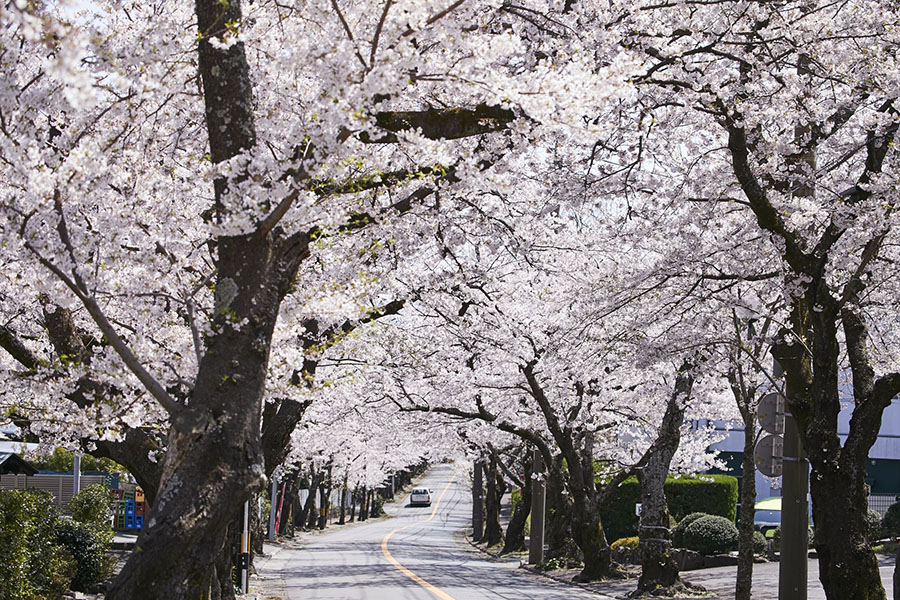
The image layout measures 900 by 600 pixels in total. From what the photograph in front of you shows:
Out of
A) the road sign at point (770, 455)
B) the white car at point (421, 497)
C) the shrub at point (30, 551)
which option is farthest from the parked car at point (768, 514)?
the white car at point (421, 497)

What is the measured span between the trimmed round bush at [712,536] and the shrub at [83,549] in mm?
15518

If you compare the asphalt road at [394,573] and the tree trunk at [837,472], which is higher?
the tree trunk at [837,472]

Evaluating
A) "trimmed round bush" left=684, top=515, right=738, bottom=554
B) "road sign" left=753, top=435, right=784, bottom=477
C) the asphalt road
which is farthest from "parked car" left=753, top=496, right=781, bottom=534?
"road sign" left=753, top=435, right=784, bottom=477

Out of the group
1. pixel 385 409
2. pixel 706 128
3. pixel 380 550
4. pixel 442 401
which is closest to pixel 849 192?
pixel 706 128

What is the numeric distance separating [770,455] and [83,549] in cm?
1205

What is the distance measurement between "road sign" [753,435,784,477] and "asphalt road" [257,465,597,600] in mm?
7975

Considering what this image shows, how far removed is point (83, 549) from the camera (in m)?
17.1

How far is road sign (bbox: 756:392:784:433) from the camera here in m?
12.3

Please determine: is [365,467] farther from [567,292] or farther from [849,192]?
[849,192]

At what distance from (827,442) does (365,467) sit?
2291 inches

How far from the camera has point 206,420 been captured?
5.24 metres

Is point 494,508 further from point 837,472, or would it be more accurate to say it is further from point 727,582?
point 837,472

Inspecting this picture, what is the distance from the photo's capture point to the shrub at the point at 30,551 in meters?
12.4

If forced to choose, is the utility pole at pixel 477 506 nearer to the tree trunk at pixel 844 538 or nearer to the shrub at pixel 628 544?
the shrub at pixel 628 544
